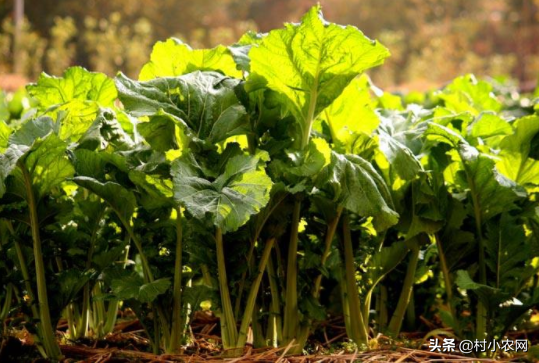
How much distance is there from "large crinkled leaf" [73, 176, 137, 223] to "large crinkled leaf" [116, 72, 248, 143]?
0.58 feet

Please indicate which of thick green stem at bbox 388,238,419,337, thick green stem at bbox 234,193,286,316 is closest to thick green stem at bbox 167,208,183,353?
thick green stem at bbox 234,193,286,316

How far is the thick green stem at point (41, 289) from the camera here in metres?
1.28

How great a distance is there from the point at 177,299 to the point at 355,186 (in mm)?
440

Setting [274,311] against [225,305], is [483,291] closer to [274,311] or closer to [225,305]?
[274,311]

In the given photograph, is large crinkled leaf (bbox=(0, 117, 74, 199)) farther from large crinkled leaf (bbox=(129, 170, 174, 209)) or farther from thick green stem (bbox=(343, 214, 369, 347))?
thick green stem (bbox=(343, 214, 369, 347))

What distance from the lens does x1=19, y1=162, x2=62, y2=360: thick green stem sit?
128 cm

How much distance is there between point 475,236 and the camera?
1.57m

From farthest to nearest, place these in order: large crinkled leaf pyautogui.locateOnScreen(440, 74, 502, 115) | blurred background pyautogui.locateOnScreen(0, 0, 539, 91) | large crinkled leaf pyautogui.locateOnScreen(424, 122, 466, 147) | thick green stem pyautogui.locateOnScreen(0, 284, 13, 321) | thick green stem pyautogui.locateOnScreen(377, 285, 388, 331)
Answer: blurred background pyautogui.locateOnScreen(0, 0, 539, 91)
large crinkled leaf pyautogui.locateOnScreen(440, 74, 502, 115)
thick green stem pyautogui.locateOnScreen(377, 285, 388, 331)
thick green stem pyautogui.locateOnScreen(0, 284, 13, 321)
large crinkled leaf pyautogui.locateOnScreen(424, 122, 466, 147)

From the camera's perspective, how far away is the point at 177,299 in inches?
52.3

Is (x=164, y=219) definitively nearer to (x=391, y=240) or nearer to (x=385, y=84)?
(x=391, y=240)

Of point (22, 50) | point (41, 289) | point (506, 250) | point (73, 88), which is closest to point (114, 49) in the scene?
point (22, 50)

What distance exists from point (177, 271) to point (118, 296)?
0.13m

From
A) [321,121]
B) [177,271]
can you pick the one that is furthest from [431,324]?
[177,271]

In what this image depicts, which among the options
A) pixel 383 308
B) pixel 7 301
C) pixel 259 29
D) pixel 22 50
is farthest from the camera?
pixel 259 29
